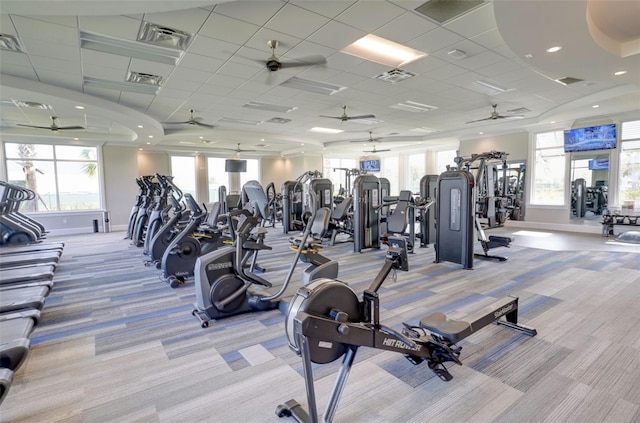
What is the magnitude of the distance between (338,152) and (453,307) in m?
12.8

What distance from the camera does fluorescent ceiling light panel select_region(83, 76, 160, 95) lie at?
544cm

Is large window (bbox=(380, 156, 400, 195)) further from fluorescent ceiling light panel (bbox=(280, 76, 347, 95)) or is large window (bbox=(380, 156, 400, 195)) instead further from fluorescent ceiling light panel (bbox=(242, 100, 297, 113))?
fluorescent ceiling light panel (bbox=(280, 76, 347, 95))

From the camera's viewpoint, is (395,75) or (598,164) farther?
(598,164)

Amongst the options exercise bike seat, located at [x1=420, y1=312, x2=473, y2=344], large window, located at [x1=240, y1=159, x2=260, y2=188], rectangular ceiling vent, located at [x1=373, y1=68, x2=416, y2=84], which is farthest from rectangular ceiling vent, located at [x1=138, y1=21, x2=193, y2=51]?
large window, located at [x1=240, y1=159, x2=260, y2=188]

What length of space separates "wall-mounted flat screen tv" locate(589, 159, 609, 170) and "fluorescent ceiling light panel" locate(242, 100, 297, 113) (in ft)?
28.0

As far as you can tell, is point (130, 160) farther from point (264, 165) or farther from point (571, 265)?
point (571, 265)

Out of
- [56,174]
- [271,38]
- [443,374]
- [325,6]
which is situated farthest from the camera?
[56,174]

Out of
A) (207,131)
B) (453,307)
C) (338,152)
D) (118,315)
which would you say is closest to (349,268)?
(453,307)

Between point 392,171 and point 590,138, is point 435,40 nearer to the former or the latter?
point 590,138

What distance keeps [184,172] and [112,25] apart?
10984mm

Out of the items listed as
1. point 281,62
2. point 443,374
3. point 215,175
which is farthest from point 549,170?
point 215,175

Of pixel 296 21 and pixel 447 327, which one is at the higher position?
pixel 296 21

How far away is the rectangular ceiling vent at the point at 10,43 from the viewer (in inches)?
149

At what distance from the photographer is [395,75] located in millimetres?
5508
